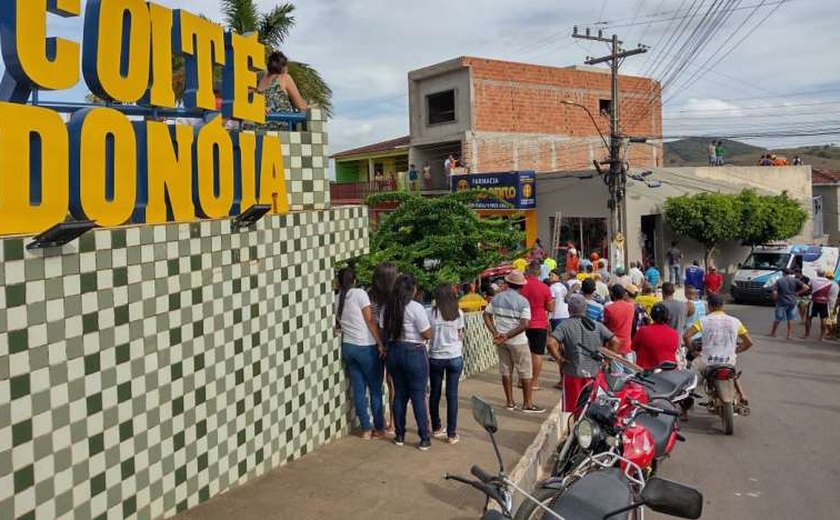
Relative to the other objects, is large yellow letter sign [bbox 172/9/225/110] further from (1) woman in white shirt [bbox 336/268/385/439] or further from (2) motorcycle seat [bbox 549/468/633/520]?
(2) motorcycle seat [bbox 549/468/633/520]

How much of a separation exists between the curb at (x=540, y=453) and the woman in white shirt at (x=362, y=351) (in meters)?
1.51

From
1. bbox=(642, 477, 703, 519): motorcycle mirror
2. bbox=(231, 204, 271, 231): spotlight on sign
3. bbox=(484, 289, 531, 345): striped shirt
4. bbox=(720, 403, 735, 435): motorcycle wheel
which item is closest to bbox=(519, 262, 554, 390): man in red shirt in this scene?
bbox=(484, 289, 531, 345): striped shirt

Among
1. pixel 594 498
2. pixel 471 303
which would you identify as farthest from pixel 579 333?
pixel 471 303

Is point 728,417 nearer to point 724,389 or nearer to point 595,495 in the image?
point 724,389

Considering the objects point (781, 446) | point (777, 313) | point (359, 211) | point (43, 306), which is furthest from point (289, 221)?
point (777, 313)

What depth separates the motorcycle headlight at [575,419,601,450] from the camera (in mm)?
4797

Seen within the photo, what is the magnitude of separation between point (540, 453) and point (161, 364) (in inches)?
147

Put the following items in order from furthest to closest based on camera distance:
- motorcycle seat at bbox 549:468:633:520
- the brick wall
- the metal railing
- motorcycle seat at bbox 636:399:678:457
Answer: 1. the brick wall
2. motorcycle seat at bbox 636:399:678:457
3. the metal railing
4. motorcycle seat at bbox 549:468:633:520

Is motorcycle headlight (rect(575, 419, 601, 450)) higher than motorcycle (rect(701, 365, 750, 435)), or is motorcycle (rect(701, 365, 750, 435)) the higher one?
motorcycle headlight (rect(575, 419, 601, 450))

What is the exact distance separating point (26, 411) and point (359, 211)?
174 inches

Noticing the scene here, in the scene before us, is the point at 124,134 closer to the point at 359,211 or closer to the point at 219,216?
the point at 219,216

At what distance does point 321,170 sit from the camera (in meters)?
7.10

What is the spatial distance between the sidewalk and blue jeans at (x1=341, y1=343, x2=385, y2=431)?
9.6 inches

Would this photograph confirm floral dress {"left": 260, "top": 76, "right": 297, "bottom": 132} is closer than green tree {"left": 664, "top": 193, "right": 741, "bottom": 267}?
Yes
